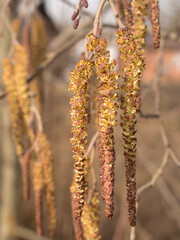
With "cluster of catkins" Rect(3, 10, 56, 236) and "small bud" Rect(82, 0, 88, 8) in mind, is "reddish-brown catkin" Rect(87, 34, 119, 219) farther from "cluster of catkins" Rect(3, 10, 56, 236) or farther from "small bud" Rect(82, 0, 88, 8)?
"cluster of catkins" Rect(3, 10, 56, 236)

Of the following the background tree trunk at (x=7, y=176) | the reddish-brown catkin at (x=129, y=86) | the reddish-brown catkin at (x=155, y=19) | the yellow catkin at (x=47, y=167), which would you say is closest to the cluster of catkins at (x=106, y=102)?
the reddish-brown catkin at (x=129, y=86)

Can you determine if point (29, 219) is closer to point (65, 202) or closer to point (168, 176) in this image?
point (65, 202)

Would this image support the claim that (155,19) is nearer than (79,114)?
No

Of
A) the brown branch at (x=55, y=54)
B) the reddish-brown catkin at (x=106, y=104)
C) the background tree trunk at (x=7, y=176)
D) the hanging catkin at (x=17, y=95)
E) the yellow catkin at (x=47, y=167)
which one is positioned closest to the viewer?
the reddish-brown catkin at (x=106, y=104)

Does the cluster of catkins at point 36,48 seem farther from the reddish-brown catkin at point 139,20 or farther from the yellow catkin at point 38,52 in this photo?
the reddish-brown catkin at point 139,20

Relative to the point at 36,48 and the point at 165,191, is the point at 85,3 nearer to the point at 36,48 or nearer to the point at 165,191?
the point at 36,48

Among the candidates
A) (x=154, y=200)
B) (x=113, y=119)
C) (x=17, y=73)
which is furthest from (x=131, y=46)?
(x=154, y=200)

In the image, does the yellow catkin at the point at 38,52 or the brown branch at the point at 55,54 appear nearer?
the brown branch at the point at 55,54

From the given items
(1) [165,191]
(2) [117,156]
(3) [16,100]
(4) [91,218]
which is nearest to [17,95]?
(3) [16,100]
